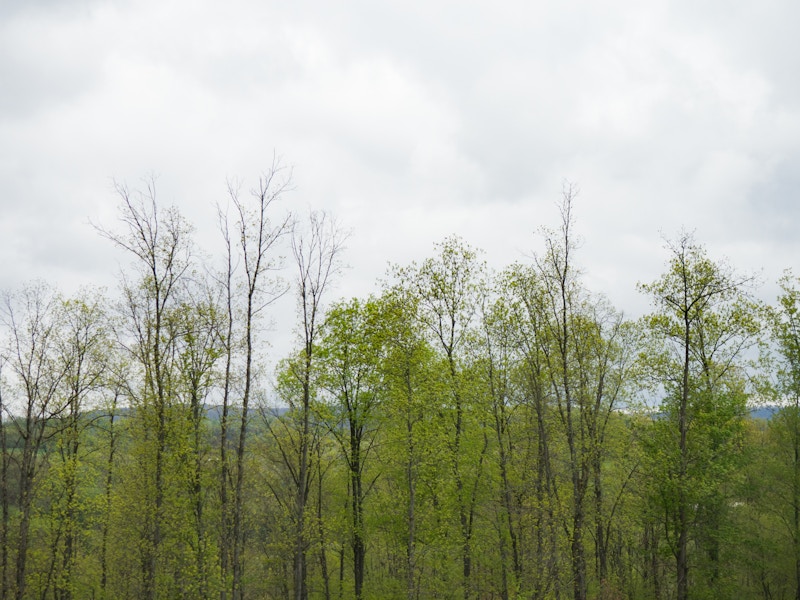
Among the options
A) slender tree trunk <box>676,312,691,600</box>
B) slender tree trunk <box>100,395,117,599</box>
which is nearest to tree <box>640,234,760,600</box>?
slender tree trunk <box>676,312,691,600</box>

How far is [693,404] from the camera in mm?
23531

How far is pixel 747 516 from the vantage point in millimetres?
25141

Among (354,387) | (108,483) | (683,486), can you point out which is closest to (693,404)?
(683,486)

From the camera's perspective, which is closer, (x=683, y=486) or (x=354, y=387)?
(x=683, y=486)

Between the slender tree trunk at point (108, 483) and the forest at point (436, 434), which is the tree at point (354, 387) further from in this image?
the slender tree trunk at point (108, 483)

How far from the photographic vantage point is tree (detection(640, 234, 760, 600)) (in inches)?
873

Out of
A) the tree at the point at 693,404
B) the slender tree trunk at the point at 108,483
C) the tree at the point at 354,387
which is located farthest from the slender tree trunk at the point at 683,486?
the slender tree trunk at the point at 108,483

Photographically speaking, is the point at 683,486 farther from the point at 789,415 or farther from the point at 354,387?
the point at 354,387

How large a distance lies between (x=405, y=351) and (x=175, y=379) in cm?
883

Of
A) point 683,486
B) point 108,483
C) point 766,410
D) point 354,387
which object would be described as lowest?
point 108,483

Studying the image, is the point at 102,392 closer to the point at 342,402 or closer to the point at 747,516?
the point at 342,402

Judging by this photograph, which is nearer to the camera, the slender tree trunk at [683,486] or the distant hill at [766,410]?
the slender tree trunk at [683,486]

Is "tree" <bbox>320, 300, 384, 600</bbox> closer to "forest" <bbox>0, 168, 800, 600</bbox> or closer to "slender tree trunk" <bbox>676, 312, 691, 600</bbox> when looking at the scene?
"forest" <bbox>0, 168, 800, 600</bbox>

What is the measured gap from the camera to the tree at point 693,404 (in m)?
22.2
